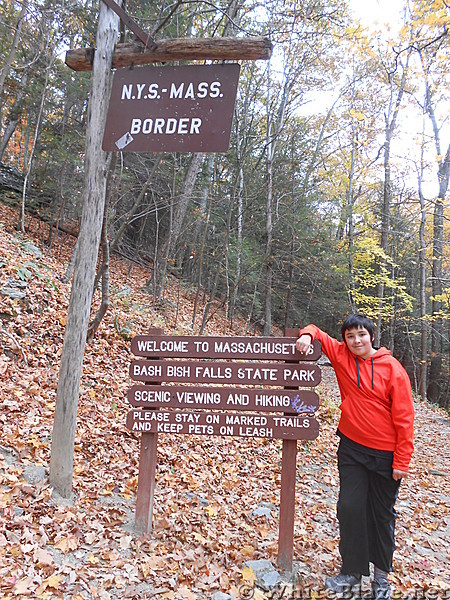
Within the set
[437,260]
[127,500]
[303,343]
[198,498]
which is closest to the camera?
[303,343]

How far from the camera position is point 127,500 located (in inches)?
164

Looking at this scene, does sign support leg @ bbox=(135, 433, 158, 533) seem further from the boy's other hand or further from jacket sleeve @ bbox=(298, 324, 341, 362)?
jacket sleeve @ bbox=(298, 324, 341, 362)

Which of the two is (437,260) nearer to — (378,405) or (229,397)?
(378,405)

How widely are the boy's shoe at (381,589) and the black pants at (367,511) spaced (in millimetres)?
106

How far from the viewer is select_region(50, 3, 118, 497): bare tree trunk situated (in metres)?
3.68

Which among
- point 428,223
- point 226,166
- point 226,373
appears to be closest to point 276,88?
point 226,166

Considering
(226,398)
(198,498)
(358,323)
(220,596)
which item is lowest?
(220,596)

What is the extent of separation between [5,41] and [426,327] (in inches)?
682

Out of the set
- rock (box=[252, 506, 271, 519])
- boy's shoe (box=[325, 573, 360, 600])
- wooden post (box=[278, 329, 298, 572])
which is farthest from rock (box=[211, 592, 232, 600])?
rock (box=[252, 506, 271, 519])

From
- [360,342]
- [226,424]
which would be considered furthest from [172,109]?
[226,424]

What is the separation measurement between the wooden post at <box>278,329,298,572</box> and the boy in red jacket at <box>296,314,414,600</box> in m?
0.37

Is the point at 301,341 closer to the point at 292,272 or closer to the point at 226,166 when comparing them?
the point at 292,272

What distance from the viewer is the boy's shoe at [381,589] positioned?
311 centimetres

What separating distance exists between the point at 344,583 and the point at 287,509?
662 mm
